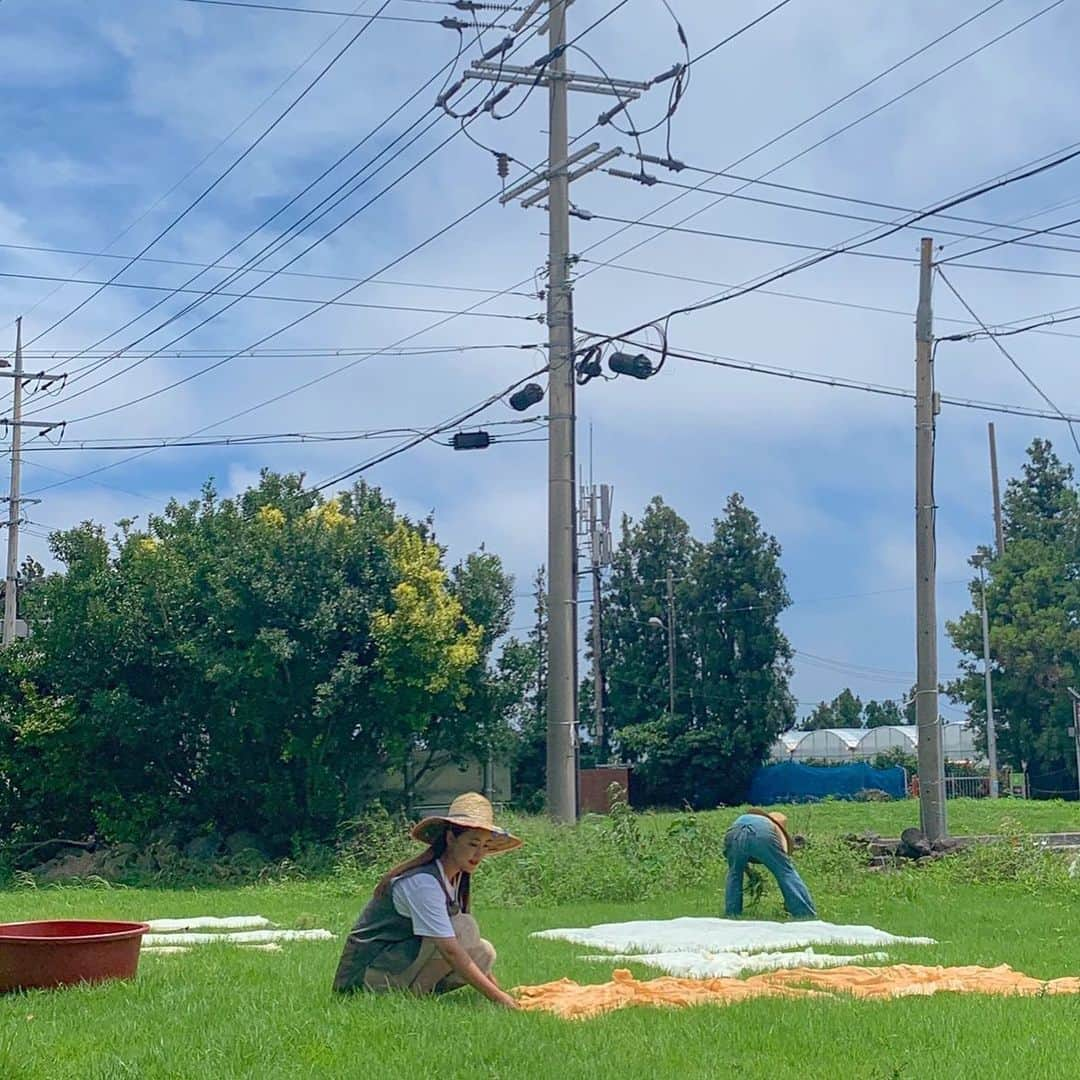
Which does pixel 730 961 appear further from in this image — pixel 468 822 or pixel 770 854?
pixel 770 854

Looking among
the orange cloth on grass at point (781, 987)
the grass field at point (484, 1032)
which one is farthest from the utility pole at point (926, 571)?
the orange cloth on grass at point (781, 987)

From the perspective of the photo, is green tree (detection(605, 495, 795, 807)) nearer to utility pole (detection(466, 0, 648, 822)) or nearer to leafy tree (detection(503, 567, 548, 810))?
leafy tree (detection(503, 567, 548, 810))

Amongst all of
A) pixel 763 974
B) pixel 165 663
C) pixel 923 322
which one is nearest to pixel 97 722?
pixel 165 663

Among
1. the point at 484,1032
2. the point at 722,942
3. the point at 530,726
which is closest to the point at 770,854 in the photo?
the point at 722,942

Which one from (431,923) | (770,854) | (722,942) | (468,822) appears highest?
(468,822)

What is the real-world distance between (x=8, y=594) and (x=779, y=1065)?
113 feet

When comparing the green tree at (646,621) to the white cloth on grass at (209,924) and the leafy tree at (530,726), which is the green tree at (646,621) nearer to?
the leafy tree at (530,726)

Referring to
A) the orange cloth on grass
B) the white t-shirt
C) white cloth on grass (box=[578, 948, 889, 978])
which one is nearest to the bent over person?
white cloth on grass (box=[578, 948, 889, 978])

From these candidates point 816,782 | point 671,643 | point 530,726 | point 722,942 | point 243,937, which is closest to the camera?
point 722,942

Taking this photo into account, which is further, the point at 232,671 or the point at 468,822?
the point at 232,671

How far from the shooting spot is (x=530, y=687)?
24672 millimetres

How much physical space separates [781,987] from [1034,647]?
43.1 meters

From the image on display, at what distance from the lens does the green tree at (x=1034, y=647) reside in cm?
4891

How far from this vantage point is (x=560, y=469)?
20.9 metres
